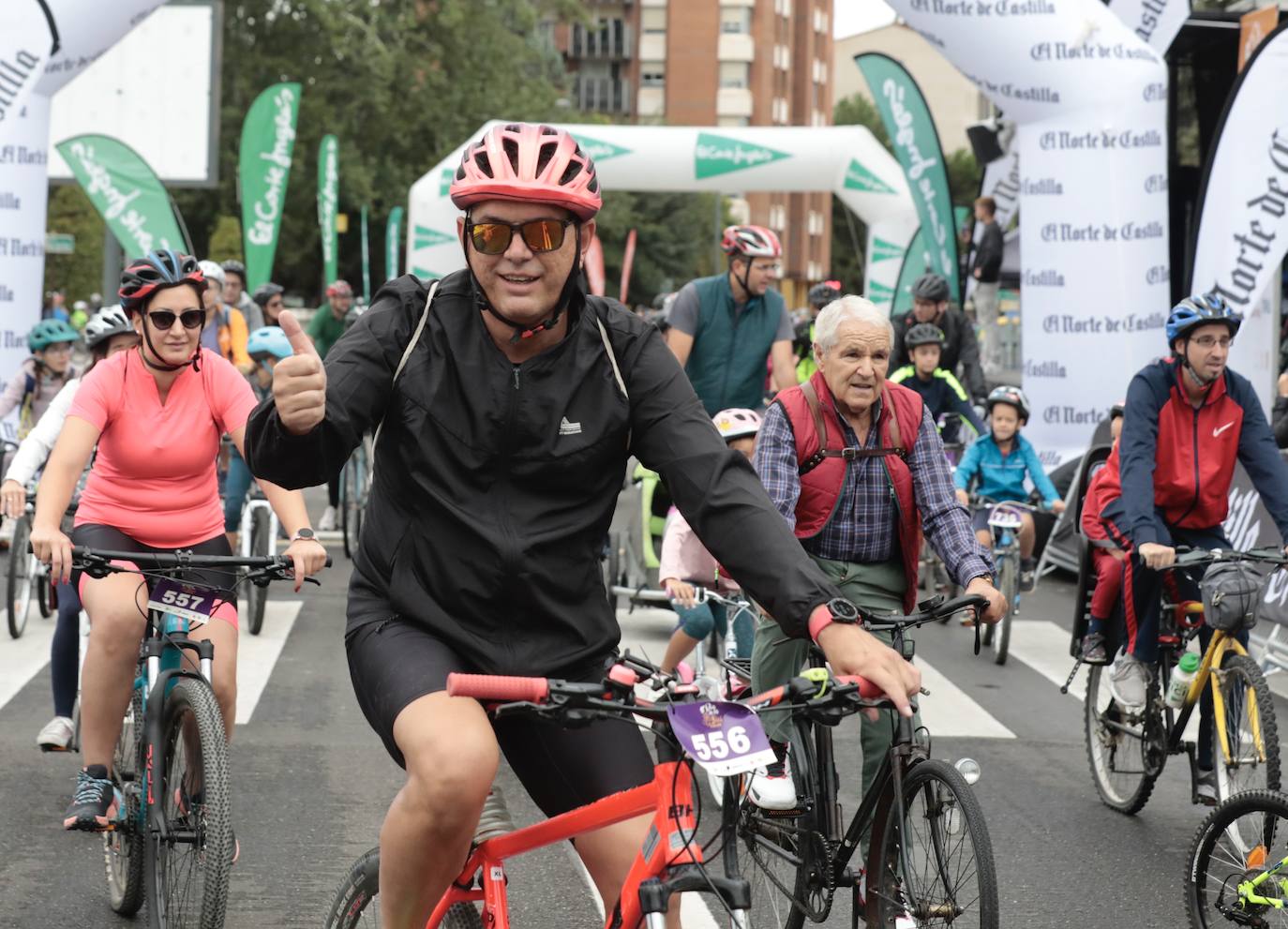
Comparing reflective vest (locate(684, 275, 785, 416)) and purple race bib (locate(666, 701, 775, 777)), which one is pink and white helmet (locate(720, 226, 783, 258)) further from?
purple race bib (locate(666, 701, 775, 777))

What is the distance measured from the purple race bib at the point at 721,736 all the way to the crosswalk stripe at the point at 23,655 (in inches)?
262

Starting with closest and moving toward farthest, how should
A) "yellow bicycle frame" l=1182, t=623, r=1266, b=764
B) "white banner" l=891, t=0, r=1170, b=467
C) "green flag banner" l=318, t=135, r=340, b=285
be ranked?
Answer: 1. "yellow bicycle frame" l=1182, t=623, r=1266, b=764
2. "white banner" l=891, t=0, r=1170, b=467
3. "green flag banner" l=318, t=135, r=340, b=285

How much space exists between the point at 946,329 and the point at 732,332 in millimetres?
4427

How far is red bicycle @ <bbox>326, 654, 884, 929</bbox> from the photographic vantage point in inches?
114

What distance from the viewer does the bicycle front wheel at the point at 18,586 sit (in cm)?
1069

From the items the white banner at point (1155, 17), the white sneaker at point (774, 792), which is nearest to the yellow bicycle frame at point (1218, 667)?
the white sneaker at point (774, 792)

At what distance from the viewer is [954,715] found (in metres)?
9.15

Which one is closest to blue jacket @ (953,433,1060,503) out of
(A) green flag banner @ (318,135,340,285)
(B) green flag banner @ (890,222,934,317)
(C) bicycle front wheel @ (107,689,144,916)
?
(C) bicycle front wheel @ (107,689,144,916)

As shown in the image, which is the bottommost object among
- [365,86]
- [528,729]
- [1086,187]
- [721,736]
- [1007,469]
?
[1007,469]

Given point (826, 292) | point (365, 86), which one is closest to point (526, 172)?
point (826, 292)

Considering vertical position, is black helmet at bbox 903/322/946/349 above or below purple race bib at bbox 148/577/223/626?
above

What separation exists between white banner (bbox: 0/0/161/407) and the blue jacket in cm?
762

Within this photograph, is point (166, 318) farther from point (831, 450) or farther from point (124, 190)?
point (124, 190)

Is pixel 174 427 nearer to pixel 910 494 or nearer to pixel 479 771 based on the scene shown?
pixel 910 494
